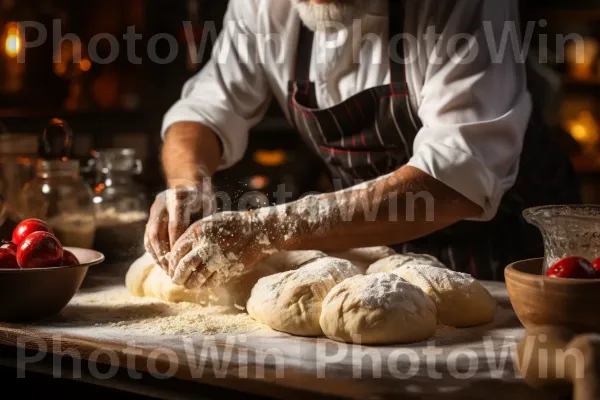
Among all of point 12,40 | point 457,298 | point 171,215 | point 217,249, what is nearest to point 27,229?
point 171,215

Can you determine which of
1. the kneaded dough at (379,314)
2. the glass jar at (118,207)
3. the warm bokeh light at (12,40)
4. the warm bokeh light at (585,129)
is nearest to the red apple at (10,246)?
the glass jar at (118,207)

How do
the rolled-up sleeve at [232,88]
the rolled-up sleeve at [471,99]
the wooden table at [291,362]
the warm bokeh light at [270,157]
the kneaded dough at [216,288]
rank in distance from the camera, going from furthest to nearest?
the warm bokeh light at [270,157] → the rolled-up sleeve at [232,88] → the rolled-up sleeve at [471,99] → the kneaded dough at [216,288] → the wooden table at [291,362]

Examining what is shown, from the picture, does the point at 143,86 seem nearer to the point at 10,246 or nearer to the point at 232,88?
the point at 232,88

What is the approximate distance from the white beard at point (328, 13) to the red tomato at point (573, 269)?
107 centimetres

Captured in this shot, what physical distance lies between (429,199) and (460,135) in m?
0.18

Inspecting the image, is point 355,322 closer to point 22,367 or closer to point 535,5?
point 22,367

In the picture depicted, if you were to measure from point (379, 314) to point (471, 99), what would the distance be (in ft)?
2.48

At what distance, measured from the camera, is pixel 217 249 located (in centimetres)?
165

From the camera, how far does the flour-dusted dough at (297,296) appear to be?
57.6 inches

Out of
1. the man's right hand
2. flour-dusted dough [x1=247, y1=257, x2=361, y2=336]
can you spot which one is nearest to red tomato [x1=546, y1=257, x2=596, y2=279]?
flour-dusted dough [x1=247, y1=257, x2=361, y2=336]

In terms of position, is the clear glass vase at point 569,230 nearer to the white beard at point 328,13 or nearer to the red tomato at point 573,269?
the red tomato at point 573,269

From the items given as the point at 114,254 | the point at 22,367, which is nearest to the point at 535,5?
Answer: the point at 114,254

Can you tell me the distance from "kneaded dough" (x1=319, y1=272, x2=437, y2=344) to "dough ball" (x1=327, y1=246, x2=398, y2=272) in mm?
405

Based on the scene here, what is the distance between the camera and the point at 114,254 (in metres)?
2.06
